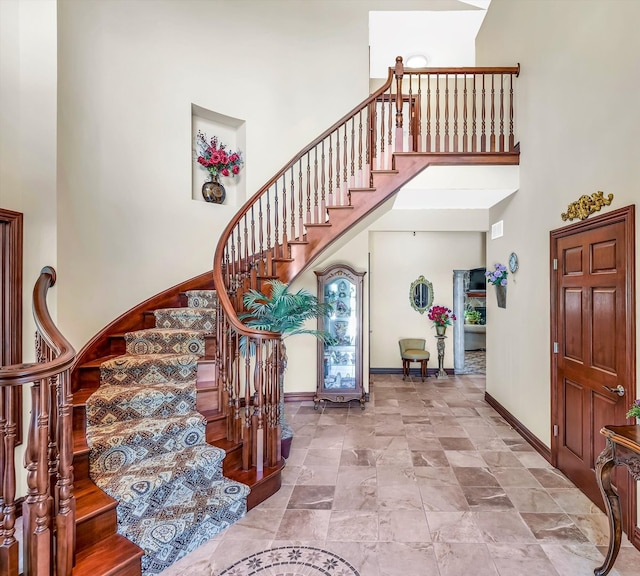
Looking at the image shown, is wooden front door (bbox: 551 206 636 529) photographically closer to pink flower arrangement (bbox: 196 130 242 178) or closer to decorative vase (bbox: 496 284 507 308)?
decorative vase (bbox: 496 284 507 308)

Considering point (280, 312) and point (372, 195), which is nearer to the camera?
point (280, 312)

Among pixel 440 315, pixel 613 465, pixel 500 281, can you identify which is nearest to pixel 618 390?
pixel 613 465

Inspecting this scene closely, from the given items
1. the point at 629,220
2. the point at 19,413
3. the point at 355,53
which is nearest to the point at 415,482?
the point at 629,220

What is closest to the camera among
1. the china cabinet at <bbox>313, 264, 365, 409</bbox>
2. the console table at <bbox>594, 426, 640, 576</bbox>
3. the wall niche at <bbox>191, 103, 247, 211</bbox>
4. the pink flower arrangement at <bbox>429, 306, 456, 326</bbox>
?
the console table at <bbox>594, 426, 640, 576</bbox>

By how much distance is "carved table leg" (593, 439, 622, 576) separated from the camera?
72.6 inches

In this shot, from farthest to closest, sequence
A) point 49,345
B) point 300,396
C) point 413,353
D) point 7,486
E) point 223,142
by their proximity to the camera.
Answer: point 413,353
point 300,396
point 223,142
point 49,345
point 7,486

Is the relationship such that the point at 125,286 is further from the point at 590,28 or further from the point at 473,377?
the point at 473,377

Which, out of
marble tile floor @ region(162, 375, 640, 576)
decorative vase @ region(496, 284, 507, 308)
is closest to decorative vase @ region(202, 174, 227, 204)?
marble tile floor @ region(162, 375, 640, 576)

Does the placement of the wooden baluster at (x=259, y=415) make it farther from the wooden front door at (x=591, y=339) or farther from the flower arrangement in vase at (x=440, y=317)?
the flower arrangement in vase at (x=440, y=317)

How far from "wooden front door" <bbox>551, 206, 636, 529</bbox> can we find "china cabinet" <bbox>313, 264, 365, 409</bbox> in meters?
2.29

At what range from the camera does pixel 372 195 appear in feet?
13.2

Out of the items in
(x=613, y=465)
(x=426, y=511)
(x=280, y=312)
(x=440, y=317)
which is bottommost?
(x=426, y=511)

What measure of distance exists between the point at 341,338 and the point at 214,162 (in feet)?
9.41

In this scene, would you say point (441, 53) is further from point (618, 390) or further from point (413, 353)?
point (618, 390)
